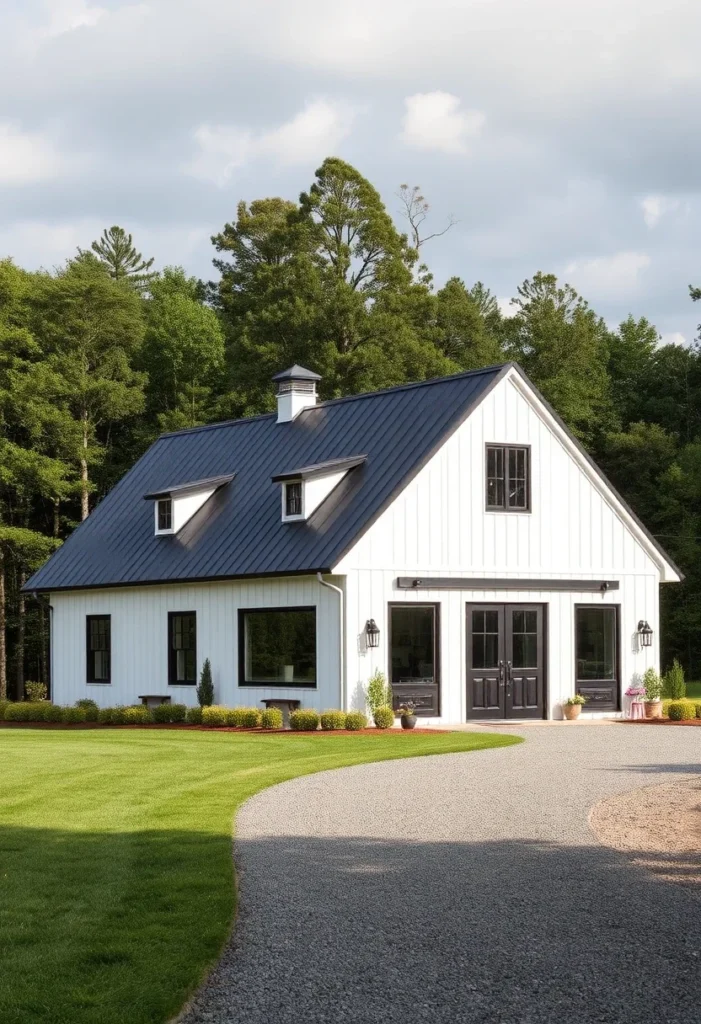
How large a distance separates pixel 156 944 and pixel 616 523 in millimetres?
22882

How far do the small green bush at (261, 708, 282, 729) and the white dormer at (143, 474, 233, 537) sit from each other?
7.12 metres

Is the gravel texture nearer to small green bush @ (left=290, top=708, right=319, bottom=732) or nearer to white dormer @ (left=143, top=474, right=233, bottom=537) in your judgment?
small green bush @ (left=290, top=708, right=319, bottom=732)

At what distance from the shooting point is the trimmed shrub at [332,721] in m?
24.8

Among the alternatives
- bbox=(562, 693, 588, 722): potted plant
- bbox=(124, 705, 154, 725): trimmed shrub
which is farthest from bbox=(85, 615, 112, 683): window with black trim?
bbox=(562, 693, 588, 722): potted plant

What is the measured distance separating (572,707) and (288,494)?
737 cm

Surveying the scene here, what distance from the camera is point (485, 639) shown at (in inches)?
1091

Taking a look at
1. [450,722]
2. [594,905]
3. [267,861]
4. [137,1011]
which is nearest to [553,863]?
[594,905]

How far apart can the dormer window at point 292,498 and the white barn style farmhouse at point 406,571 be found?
1.2 inches

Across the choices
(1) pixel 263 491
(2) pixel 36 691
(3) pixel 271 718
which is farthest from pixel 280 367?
(3) pixel 271 718

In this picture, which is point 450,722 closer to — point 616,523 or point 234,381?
point 616,523

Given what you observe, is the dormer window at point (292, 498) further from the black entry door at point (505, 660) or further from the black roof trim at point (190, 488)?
the black entry door at point (505, 660)

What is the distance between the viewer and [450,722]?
2689cm

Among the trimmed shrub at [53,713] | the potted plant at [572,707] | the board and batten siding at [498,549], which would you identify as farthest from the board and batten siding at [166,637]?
the potted plant at [572,707]

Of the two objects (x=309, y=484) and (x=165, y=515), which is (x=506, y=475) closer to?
(x=309, y=484)
